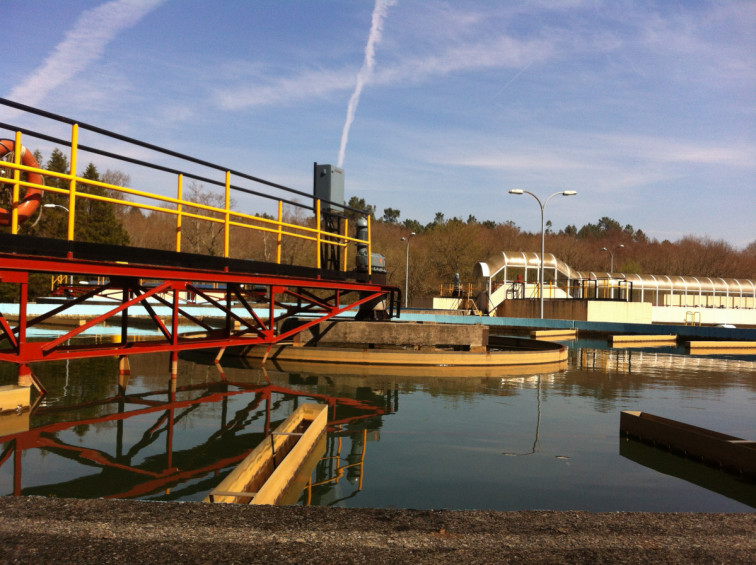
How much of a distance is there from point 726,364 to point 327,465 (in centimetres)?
1593

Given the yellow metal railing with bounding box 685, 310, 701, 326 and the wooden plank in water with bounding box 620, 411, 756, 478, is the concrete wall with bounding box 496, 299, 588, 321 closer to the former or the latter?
the yellow metal railing with bounding box 685, 310, 701, 326

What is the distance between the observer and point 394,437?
7.50 m

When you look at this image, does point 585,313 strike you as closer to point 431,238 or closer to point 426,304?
point 426,304

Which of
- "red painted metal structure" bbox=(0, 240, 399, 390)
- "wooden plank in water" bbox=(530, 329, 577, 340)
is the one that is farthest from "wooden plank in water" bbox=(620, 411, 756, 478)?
"wooden plank in water" bbox=(530, 329, 577, 340)

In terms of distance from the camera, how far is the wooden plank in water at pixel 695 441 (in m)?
6.11

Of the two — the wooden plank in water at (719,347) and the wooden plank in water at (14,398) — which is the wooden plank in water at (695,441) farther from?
the wooden plank in water at (719,347)

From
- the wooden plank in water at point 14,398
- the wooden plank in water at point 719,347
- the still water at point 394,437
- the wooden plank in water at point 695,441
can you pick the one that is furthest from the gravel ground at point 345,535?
the wooden plank in water at point 719,347

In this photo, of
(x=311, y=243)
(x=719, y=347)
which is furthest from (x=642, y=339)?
(x=311, y=243)

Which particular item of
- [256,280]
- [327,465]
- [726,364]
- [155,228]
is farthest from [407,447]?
[155,228]

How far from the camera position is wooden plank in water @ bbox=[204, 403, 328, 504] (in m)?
4.41

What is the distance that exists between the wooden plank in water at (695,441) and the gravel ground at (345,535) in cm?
238

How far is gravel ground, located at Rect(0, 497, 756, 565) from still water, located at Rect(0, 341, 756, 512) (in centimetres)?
121

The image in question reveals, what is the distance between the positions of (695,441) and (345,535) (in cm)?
492

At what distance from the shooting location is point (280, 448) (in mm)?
6008
